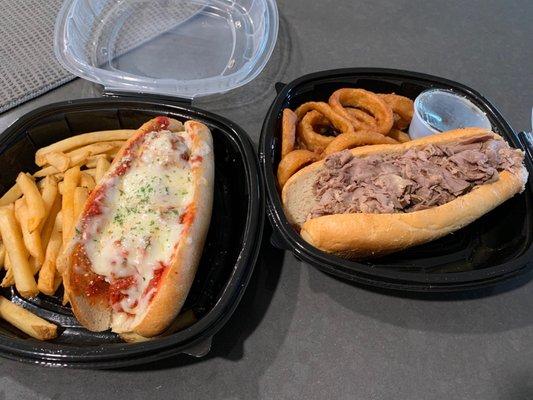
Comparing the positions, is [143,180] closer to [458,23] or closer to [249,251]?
[249,251]

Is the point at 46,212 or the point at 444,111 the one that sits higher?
the point at 444,111

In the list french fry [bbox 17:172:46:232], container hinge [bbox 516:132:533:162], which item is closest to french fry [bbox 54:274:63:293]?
french fry [bbox 17:172:46:232]

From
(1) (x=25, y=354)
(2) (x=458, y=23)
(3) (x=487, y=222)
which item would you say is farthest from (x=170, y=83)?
(2) (x=458, y=23)

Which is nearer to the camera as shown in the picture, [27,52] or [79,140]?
[79,140]

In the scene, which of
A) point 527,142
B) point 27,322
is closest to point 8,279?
point 27,322

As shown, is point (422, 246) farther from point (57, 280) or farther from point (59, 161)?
point (59, 161)

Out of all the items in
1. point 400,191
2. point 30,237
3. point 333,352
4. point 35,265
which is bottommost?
point 333,352
